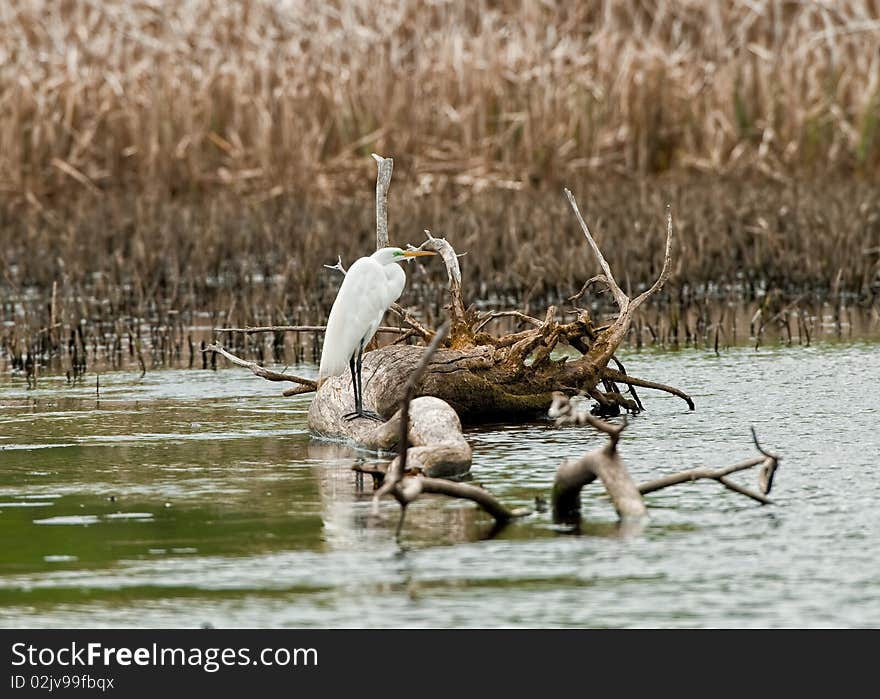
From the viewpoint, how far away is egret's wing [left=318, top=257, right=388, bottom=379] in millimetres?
7863

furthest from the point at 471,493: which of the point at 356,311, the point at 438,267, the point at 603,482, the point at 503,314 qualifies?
the point at 438,267

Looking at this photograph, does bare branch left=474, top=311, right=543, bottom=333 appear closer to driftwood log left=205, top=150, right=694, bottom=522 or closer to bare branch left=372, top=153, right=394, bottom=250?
driftwood log left=205, top=150, right=694, bottom=522

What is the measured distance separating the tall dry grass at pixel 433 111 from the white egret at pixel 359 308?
10024 mm

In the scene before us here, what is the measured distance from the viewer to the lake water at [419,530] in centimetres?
514

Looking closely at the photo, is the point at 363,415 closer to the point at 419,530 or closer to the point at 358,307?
the point at 358,307

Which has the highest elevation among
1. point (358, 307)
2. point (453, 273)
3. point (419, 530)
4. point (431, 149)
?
point (431, 149)

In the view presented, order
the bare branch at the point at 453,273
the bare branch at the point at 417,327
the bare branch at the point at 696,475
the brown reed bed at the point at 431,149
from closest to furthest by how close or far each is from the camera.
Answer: the bare branch at the point at 696,475
the bare branch at the point at 453,273
the bare branch at the point at 417,327
the brown reed bed at the point at 431,149

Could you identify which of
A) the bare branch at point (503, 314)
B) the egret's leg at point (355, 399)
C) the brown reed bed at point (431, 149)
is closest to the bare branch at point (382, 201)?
the bare branch at point (503, 314)

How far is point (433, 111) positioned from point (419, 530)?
42.9 feet

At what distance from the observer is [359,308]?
25.8 feet

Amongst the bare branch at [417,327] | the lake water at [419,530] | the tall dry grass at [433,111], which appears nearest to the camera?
the lake water at [419,530]

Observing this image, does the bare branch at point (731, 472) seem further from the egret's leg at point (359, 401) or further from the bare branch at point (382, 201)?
the bare branch at point (382, 201)
